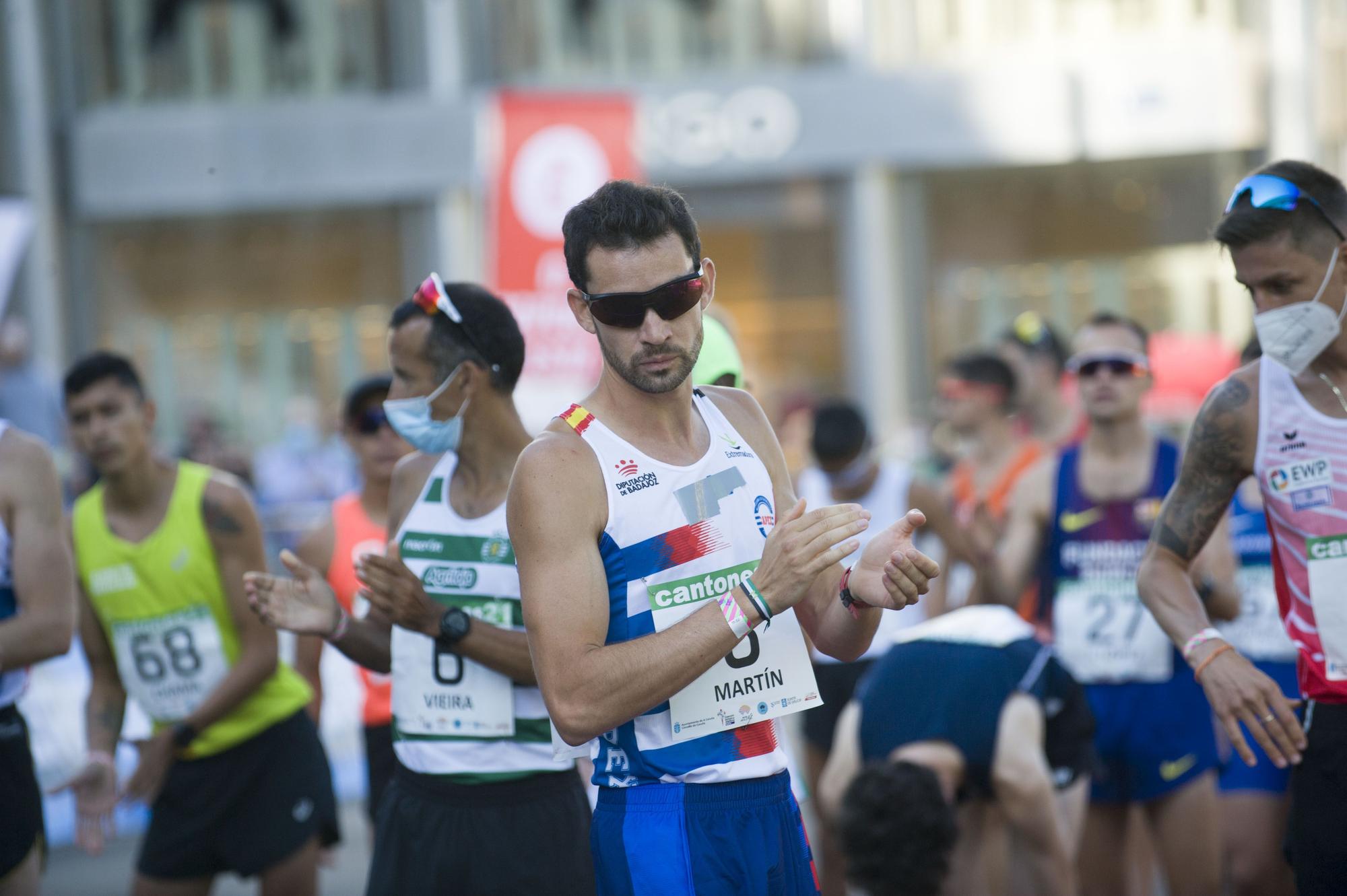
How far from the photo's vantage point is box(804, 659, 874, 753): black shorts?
6762 millimetres

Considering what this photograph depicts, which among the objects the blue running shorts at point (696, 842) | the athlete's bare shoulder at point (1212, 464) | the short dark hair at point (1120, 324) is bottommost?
the blue running shorts at point (696, 842)

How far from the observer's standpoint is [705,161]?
18.1 meters

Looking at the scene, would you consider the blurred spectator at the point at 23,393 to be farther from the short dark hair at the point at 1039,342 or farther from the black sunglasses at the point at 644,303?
the black sunglasses at the point at 644,303

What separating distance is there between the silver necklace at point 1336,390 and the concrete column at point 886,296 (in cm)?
1460

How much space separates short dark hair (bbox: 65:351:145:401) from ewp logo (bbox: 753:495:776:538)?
3.00 m

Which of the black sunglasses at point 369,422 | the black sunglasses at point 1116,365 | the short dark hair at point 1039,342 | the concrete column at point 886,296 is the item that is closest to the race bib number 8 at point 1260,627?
the black sunglasses at point 1116,365

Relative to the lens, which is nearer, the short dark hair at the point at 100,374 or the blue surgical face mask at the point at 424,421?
the blue surgical face mask at the point at 424,421

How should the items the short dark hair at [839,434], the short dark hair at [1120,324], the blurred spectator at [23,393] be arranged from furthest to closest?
the blurred spectator at [23,393]
the short dark hair at [839,434]
the short dark hair at [1120,324]

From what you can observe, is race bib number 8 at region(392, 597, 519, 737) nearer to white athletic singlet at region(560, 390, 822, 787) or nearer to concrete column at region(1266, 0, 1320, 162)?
white athletic singlet at region(560, 390, 822, 787)

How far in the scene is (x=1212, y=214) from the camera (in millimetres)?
18453

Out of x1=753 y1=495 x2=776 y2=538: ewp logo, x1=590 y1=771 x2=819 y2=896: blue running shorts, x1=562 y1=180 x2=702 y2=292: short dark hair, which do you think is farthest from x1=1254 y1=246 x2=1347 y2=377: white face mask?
x1=590 y1=771 x2=819 y2=896: blue running shorts

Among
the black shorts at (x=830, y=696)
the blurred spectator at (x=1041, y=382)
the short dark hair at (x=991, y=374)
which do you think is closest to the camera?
the black shorts at (x=830, y=696)

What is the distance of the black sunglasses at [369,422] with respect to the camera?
6.15 metres

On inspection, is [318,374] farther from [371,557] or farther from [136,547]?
[371,557]
